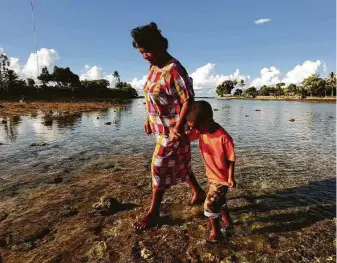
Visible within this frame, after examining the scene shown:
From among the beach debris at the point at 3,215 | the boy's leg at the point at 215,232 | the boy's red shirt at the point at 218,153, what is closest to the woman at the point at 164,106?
the boy's red shirt at the point at 218,153

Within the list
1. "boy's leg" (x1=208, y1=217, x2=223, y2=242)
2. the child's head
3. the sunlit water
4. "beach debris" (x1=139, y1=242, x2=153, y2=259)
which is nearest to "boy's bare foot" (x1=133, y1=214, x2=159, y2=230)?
"beach debris" (x1=139, y1=242, x2=153, y2=259)

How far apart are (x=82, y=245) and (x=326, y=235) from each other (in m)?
3.21

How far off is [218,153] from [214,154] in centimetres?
6

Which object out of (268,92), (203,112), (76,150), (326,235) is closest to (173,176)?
(203,112)

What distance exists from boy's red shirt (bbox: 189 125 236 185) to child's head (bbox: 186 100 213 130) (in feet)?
0.59

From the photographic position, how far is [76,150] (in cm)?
998

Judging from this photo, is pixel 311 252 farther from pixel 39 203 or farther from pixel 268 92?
pixel 268 92

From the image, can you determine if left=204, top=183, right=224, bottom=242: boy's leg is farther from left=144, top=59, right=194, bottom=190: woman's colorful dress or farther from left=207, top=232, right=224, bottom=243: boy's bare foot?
left=144, top=59, right=194, bottom=190: woman's colorful dress

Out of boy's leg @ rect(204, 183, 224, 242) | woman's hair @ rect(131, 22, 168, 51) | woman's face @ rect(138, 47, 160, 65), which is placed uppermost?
woman's hair @ rect(131, 22, 168, 51)

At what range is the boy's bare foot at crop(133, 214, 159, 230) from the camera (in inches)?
149

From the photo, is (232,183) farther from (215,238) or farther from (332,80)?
(332,80)

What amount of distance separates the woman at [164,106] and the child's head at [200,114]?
0.46 ft

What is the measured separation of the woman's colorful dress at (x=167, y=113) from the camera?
11.3 ft

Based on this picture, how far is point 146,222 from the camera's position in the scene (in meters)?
3.82
